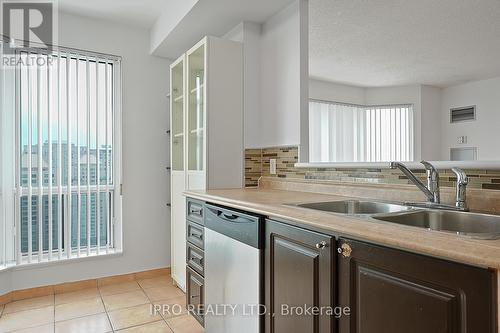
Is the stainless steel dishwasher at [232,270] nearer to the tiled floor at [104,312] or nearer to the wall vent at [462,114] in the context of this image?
the tiled floor at [104,312]

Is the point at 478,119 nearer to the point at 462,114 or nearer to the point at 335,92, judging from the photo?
the point at 462,114

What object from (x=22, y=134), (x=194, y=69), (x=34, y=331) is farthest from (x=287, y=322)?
(x=22, y=134)

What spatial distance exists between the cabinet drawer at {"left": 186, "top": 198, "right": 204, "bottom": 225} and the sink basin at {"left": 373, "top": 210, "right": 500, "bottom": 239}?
1237 mm

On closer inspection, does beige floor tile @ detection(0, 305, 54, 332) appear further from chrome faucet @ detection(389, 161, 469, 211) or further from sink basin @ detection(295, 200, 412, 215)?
chrome faucet @ detection(389, 161, 469, 211)

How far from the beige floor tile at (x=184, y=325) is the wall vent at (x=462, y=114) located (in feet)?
6.56

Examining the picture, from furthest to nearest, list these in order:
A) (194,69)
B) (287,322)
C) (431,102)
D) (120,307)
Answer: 1. (194,69)
2. (120,307)
3. (431,102)
4. (287,322)

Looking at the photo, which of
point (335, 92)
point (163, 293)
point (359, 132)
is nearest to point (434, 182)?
point (359, 132)

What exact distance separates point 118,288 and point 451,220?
9.13 ft

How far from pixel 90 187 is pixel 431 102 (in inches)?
109

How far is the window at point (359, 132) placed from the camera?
1661 mm

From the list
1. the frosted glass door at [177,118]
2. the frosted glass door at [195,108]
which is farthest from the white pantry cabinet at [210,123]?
the frosted glass door at [177,118]

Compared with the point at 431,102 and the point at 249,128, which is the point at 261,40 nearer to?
the point at 249,128

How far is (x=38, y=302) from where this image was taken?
2.65 m

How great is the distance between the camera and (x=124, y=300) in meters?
2.70
